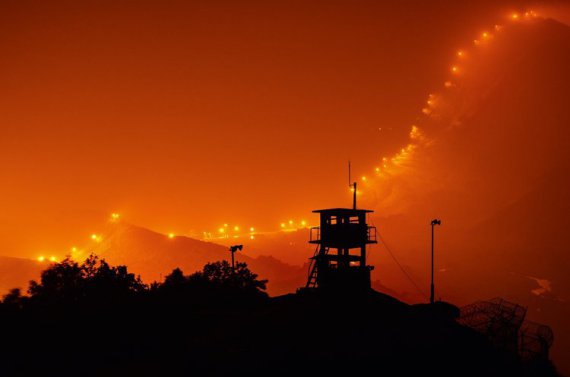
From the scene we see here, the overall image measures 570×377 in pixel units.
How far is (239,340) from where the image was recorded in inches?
771

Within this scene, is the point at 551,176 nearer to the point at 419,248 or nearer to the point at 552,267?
the point at 552,267

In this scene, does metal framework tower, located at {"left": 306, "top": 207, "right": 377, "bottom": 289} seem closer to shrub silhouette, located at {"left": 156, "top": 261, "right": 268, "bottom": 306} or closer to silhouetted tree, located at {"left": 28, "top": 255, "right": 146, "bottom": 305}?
shrub silhouette, located at {"left": 156, "top": 261, "right": 268, "bottom": 306}

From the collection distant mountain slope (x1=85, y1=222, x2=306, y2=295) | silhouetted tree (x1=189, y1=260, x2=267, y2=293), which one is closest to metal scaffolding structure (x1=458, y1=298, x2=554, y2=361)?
silhouetted tree (x1=189, y1=260, x2=267, y2=293)

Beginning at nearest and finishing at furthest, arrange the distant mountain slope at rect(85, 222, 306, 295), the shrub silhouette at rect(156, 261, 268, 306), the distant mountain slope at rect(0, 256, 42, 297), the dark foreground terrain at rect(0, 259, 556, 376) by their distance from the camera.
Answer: the dark foreground terrain at rect(0, 259, 556, 376), the shrub silhouette at rect(156, 261, 268, 306), the distant mountain slope at rect(0, 256, 42, 297), the distant mountain slope at rect(85, 222, 306, 295)

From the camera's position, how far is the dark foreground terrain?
691 inches

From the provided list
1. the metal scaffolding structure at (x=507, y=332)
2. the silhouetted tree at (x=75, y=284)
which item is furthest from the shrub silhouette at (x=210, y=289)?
the metal scaffolding structure at (x=507, y=332)

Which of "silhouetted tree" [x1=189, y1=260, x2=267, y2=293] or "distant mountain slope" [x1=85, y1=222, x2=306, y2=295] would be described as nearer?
"silhouetted tree" [x1=189, y1=260, x2=267, y2=293]

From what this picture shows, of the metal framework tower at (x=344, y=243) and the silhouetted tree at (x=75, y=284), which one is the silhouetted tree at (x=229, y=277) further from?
the silhouetted tree at (x=75, y=284)

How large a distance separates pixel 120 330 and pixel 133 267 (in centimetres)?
6849

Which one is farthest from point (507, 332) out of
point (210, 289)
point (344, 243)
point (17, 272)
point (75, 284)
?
point (17, 272)

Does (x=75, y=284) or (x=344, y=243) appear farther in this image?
(x=344, y=243)

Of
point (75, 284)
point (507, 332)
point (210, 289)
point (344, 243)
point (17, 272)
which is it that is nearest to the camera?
point (507, 332)

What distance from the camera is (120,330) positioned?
2191 centimetres

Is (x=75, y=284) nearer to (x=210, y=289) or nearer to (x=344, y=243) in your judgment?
(x=210, y=289)
